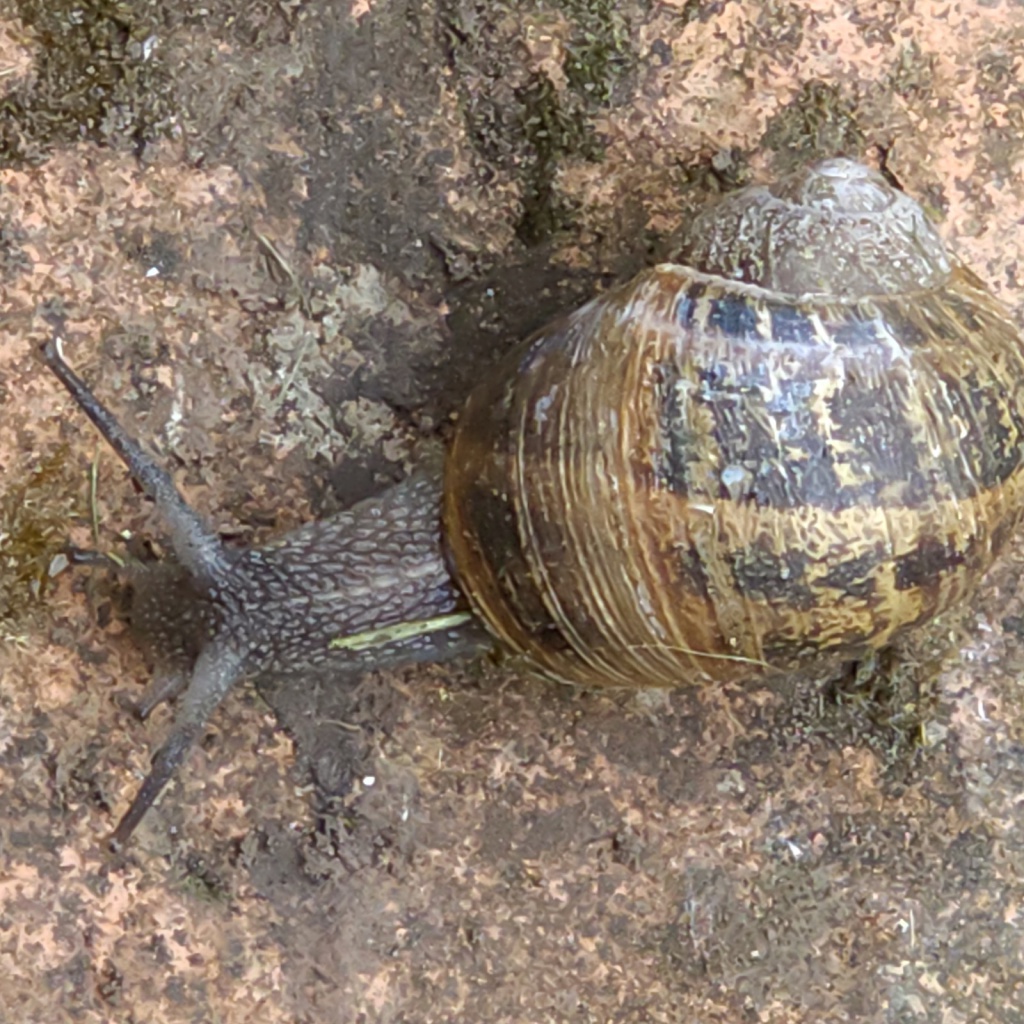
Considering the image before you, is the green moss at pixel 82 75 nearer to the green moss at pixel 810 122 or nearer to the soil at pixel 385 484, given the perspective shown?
the soil at pixel 385 484

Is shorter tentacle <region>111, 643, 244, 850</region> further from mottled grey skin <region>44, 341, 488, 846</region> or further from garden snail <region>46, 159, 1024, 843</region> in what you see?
garden snail <region>46, 159, 1024, 843</region>

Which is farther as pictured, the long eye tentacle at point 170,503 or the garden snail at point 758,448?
the long eye tentacle at point 170,503

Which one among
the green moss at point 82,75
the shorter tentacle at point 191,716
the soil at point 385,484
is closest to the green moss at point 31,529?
the soil at point 385,484

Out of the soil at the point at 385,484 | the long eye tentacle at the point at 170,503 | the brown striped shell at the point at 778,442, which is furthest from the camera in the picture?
the soil at the point at 385,484

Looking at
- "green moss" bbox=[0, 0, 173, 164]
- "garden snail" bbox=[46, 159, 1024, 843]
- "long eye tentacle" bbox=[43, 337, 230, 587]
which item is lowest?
"garden snail" bbox=[46, 159, 1024, 843]

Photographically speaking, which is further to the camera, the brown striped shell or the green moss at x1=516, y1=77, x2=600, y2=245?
the green moss at x1=516, y1=77, x2=600, y2=245

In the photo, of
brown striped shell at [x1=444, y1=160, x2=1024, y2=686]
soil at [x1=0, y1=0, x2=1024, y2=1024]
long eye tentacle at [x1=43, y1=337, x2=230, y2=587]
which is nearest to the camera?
brown striped shell at [x1=444, y1=160, x2=1024, y2=686]

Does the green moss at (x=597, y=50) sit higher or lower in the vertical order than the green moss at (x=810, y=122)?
higher

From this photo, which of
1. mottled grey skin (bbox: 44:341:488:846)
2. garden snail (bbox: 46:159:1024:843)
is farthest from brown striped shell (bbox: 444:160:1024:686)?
mottled grey skin (bbox: 44:341:488:846)
